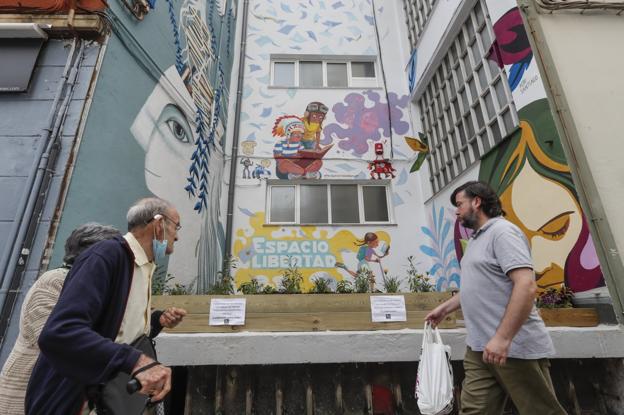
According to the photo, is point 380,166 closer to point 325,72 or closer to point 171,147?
point 325,72

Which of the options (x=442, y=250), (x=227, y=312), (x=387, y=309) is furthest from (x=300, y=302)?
(x=442, y=250)

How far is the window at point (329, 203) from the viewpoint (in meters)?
7.31

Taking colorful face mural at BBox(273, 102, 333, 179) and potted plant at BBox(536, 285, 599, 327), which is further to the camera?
colorful face mural at BBox(273, 102, 333, 179)

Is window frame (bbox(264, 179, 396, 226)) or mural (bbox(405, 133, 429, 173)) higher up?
mural (bbox(405, 133, 429, 173))

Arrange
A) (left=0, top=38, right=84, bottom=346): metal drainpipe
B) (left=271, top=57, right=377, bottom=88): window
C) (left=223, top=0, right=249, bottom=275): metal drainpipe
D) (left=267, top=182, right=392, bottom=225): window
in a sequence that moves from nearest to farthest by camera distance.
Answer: (left=0, top=38, right=84, bottom=346): metal drainpipe → (left=223, top=0, right=249, bottom=275): metal drainpipe → (left=267, top=182, right=392, bottom=225): window → (left=271, top=57, right=377, bottom=88): window

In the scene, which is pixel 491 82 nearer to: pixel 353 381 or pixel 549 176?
pixel 549 176

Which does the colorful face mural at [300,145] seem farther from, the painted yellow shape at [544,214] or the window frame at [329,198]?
the painted yellow shape at [544,214]

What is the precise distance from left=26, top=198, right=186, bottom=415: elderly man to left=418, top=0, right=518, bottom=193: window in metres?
5.06

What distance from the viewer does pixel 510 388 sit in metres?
1.82

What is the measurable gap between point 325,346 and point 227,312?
1031 mm

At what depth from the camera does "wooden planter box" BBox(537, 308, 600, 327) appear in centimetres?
312

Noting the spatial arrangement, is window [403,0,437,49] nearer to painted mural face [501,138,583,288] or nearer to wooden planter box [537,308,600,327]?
painted mural face [501,138,583,288]

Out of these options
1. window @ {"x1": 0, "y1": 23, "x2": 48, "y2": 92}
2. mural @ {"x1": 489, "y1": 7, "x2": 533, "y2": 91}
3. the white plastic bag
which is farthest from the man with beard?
window @ {"x1": 0, "y1": 23, "x2": 48, "y2": 92}

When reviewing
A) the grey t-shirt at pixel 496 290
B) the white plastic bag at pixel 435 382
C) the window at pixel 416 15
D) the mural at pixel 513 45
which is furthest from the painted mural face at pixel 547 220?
the window at pixel 416 15
